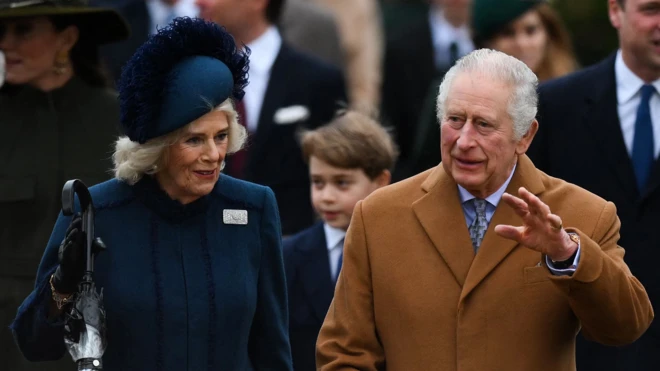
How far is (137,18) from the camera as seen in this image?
9844 mm

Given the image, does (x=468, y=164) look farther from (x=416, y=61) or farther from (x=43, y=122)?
(x=416, y=61)

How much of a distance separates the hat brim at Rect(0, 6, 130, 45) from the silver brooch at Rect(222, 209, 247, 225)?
5.84 ft

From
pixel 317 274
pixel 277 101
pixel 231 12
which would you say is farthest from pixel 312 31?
pixel 317 274

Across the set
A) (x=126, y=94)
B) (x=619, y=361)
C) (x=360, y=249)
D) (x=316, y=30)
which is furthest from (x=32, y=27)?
(x=316, y=30)

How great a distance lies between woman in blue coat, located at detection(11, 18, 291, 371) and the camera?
5.23m

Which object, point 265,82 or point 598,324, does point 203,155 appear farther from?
point 265,82

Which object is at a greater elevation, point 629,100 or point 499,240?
point 629,100

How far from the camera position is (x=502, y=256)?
509cm

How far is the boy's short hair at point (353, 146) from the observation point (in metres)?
7.11

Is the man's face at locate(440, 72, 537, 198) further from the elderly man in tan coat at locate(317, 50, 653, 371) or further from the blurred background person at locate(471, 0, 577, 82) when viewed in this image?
the blurred background person at locate(471, 0, 577, 82)

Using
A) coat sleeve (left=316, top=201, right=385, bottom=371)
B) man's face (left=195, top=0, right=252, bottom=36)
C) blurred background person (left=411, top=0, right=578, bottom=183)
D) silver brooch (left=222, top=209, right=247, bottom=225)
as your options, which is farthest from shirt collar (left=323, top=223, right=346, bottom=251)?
man's face (left=195, top=0, right=252, bottom=36)

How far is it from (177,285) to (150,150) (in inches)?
18.1

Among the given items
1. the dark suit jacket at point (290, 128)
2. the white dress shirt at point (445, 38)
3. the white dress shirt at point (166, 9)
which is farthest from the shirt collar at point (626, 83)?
the white dress shirt at point (166, 9)

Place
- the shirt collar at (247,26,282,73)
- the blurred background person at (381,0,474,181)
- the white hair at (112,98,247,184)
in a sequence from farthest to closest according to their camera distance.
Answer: the blurred background person at (381,0,474,181) → the shirt collar at (247,26,282,73) → the white hair at (112,98,247,184)
